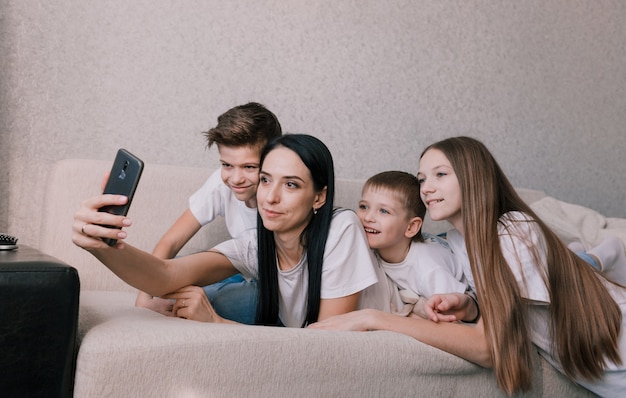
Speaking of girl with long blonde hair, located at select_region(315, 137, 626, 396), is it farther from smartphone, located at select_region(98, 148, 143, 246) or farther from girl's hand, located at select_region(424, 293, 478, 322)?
smartphone, located at select_region(98, 148, 143, 246)

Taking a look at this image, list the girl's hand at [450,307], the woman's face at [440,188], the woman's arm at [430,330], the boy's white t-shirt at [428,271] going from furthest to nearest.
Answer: the boy's white t-shirt at [428,271] < the woman's face at [440,188] < the girl's hand at [450,307] < the woman's arm at [430,330]

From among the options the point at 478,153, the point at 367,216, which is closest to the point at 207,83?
the point at 367,216

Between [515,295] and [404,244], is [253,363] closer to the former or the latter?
[515,295]

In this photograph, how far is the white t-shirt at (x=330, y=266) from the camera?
163cm

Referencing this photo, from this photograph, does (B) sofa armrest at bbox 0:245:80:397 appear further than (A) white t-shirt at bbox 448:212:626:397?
No

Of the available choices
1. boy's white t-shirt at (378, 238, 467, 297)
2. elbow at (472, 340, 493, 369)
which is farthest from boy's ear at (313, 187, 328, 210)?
elbow at (472, 340, 493, 369)

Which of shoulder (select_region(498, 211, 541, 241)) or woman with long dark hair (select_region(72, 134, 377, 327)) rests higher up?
shoulder (select_region(498, 211, 541, 241))

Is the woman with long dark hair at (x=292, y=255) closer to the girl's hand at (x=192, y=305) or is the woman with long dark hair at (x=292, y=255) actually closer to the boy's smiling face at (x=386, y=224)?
the girl's hand at (x=192, y=305)

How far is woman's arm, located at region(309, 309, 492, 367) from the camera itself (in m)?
1.45

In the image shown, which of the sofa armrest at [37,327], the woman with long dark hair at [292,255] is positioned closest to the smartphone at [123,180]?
the sofa armrest at [37,327]

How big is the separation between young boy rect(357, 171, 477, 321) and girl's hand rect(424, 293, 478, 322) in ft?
0.28

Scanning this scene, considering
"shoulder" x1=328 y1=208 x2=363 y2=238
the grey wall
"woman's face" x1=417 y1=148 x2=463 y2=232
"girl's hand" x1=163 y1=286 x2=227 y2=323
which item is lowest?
"girl's hand" x1=163 y1=286 x2=227 y2=323

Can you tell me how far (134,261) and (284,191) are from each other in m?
0.40

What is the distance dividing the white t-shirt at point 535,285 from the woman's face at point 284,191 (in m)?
0.47
